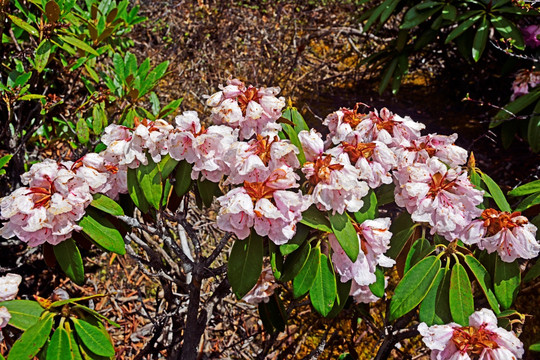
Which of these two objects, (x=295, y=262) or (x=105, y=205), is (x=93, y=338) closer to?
(x=105, y=205)

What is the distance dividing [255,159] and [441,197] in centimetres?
38

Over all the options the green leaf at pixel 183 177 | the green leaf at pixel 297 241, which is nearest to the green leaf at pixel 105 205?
the green leaf at pixel 183 177

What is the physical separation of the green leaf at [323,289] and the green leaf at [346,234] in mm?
82

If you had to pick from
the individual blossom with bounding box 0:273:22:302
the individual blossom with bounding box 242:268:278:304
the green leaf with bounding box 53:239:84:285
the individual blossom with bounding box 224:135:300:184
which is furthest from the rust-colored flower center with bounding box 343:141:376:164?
the individual blossom with bounding box 0:273:22:302

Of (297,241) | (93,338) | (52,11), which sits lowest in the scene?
(93,338)

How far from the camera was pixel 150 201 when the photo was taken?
913 mm

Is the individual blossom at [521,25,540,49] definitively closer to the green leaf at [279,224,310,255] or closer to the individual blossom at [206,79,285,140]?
the individual blossom at [206,79,285,140]

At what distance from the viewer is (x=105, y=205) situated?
90 centimetres

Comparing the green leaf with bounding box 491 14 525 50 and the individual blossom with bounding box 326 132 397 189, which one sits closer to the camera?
the individual blossom with bounding box 326 132 397 189

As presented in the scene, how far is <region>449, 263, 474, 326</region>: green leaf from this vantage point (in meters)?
0.84

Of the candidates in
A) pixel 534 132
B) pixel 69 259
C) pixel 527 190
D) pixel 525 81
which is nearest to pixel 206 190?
pixel 69 259

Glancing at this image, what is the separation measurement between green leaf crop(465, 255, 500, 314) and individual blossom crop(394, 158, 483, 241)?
0.18 feet

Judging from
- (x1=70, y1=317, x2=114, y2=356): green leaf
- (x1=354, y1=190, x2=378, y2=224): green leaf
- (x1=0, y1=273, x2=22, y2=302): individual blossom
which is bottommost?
(x1=70, y1=317, x2=114, y2=356): green leaf

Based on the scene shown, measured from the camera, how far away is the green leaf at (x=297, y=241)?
837 mm
